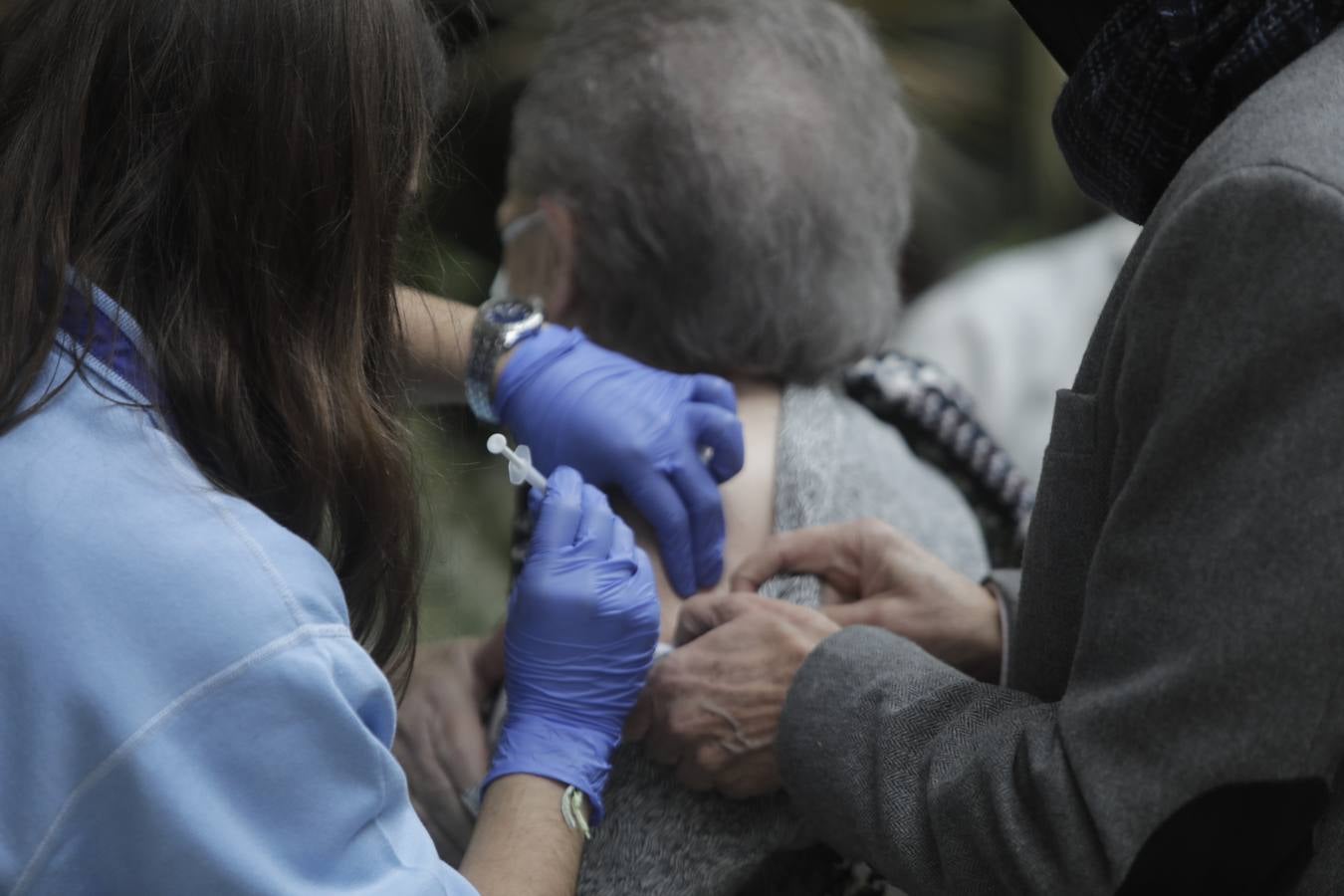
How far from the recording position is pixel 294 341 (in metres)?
1.18

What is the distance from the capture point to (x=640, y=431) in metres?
1.69

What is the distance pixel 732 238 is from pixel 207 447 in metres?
0.81

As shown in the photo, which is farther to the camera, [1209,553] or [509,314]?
[509,314]

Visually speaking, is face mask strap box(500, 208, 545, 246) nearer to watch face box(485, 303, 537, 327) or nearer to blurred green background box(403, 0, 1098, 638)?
watch face box(485, 303, 537, 327)

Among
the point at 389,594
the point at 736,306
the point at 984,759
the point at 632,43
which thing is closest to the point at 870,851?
the point at 984,759

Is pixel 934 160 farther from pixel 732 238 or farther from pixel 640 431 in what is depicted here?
pixel 640 431

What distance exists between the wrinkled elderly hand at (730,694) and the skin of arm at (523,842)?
148 mm

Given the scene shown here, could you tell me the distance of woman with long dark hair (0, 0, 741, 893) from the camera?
39.1 inches

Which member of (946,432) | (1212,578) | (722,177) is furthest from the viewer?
(946,432)

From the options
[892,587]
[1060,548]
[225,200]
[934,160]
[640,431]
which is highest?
[225,200]

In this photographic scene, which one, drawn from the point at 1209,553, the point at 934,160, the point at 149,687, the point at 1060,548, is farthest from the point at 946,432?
the point at 934,160

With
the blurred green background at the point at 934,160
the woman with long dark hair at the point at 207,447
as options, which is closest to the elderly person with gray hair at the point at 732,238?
the woman with long dark hair at the point at 207,447

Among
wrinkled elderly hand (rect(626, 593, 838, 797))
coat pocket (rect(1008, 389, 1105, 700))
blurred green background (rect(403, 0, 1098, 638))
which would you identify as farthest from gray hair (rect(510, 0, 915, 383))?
blurred green background (rect(403, 0, 1098, 638))

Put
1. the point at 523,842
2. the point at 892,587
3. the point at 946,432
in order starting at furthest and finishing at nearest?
1. the point at 946,432
2. the point at 892,587
3. the point at 523,842
